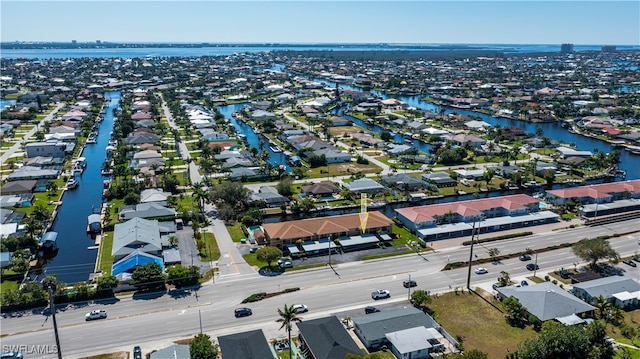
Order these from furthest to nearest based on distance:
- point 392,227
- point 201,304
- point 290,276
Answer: point 392,227, point 290,276, point 201,304

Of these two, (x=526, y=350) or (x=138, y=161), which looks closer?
(x=526, y=350)

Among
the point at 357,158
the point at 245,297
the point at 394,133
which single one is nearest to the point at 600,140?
the point at 394,133

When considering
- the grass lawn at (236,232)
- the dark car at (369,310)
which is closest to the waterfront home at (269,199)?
the grass lawn at (236,232)

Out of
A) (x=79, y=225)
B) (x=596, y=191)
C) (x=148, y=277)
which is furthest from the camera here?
(x=596, y=191)

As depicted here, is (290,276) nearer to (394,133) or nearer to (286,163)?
(286,163)

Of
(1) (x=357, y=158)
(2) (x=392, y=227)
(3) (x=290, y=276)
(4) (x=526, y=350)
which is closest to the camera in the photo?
(4) (x=526, y=350)

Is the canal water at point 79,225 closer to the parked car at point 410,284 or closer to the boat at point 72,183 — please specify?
the boat at point 72,183

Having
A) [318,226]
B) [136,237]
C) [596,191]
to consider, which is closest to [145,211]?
[136,237]

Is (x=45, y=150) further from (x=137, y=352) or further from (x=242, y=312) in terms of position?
(x=137, y=352)
